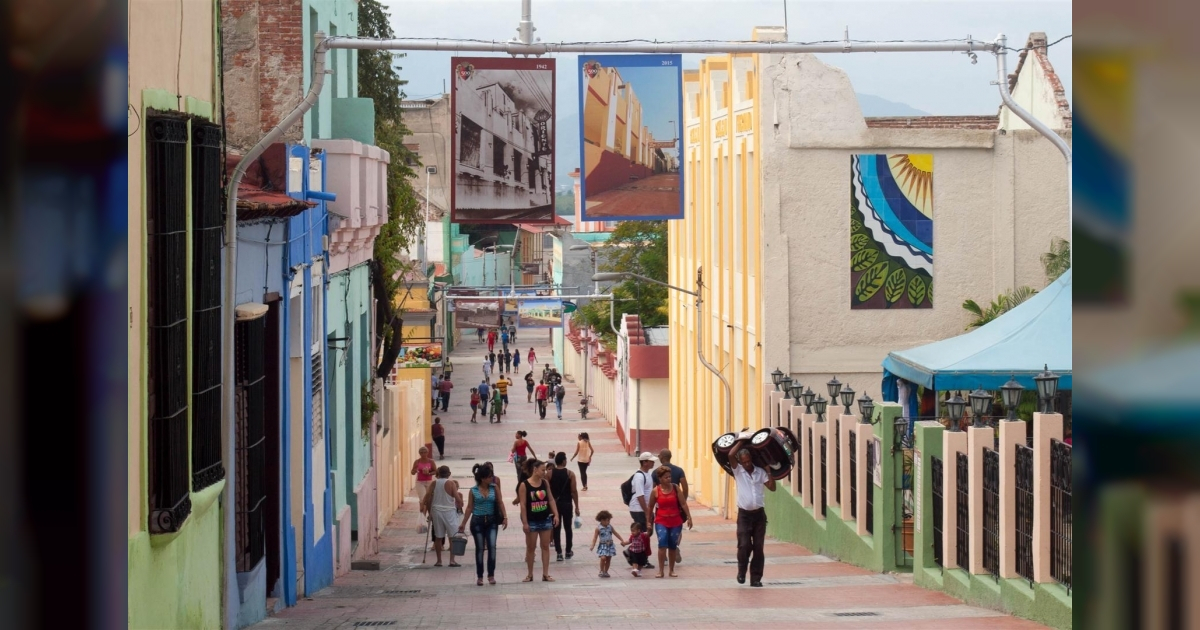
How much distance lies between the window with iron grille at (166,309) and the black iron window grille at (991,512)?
7499 millimetres

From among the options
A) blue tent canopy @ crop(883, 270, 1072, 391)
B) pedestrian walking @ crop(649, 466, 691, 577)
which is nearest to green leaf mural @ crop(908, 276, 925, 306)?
blue tent canopy @ crop(883, 270, 1072, 391)

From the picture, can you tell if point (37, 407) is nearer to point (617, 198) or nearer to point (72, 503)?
point (72, 503)

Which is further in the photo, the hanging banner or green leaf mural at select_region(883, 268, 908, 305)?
the hanging banner

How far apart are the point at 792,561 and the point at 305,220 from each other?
7988 mm

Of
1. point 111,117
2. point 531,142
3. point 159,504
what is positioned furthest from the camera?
point 531,142

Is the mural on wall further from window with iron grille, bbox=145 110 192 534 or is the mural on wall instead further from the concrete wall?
window with iron grille, bbox=145 110 192 534

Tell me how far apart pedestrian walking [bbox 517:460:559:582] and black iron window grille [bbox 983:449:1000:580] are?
522 cm

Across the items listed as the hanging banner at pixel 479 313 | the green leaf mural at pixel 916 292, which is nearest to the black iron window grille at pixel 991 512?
the green leaf mural at pixel 916 292

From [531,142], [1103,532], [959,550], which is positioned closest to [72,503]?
[1103,532]

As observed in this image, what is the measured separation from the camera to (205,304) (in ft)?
28.1

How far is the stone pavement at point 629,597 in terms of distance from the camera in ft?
39.7

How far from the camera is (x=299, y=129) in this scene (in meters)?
16.6

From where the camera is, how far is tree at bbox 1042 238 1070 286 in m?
24.9

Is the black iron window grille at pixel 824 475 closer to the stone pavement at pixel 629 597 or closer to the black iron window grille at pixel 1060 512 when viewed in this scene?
the stone pavement at pixel 629 597
